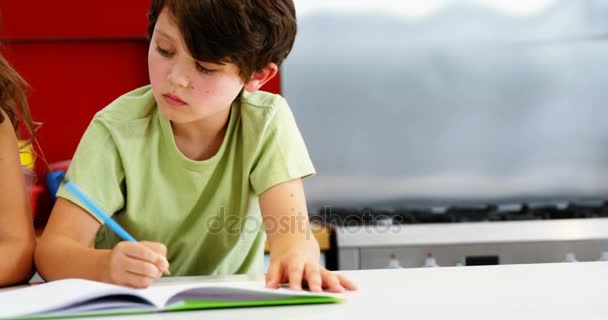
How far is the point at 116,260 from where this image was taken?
2.82 ft

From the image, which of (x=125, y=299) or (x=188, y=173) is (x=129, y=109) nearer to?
(x=188, y=173)

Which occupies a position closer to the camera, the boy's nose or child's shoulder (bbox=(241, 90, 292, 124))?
the boy's nose

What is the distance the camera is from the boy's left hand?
0.85m

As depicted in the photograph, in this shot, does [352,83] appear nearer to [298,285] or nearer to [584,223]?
[584,223]

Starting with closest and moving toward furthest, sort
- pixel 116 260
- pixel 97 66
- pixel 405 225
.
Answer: pixel 116 260, pixel 405 225, pixel 97 66

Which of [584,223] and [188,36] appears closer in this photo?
[188,36]

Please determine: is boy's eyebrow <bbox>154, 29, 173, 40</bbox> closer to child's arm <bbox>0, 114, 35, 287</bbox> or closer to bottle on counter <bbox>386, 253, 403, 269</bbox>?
child's arm <bbox>0, 114, 35, 287</bbox>

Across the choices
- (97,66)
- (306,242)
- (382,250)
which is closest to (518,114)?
(382,250)

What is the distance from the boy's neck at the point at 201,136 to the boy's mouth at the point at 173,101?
0.15 meters

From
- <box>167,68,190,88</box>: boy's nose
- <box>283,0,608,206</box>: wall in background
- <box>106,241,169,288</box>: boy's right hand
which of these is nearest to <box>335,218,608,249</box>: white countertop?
<box>283,0,608,206</box>: wall in background

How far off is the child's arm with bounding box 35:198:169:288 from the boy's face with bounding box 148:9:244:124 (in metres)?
0.20

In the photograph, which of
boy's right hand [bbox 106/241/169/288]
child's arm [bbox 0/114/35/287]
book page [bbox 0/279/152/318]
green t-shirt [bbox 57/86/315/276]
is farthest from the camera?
green t-shirt [bbox 57/86/315/276]

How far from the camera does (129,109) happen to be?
3.84ft

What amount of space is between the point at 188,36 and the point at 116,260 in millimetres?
328
